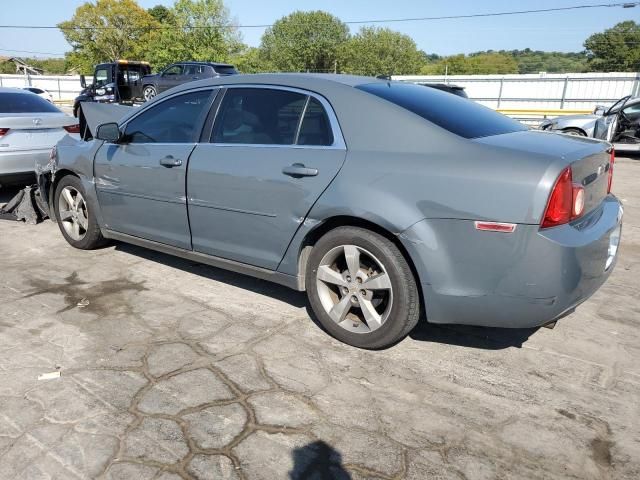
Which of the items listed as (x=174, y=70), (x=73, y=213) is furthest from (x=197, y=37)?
(x=73, y=213)

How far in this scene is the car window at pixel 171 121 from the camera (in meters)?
3.91

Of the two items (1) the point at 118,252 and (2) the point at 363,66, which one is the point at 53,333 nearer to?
(1) the point at 118,252

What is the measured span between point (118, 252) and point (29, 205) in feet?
6.46

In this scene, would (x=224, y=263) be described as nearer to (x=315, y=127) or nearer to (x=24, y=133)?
(x=315, y=127)

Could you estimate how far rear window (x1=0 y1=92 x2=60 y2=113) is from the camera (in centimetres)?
681

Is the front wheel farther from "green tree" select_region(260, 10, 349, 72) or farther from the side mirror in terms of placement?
"green tree" select_region(260, 10, 349, 72)

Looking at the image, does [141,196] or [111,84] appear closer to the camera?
[141,196]

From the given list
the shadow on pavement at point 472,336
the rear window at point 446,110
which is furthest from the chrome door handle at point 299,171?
the shadow on pavement at point 472,336

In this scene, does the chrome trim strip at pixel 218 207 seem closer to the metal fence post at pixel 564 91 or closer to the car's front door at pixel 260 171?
the car's front door at pixel 260 171

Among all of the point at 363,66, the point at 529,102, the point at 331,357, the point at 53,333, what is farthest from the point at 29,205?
the point at 363,66

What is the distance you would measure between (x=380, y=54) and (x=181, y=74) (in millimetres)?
74201

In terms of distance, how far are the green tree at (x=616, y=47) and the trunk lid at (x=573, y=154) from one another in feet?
314

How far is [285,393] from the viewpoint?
276cm

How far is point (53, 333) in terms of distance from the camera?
3.42 meters
